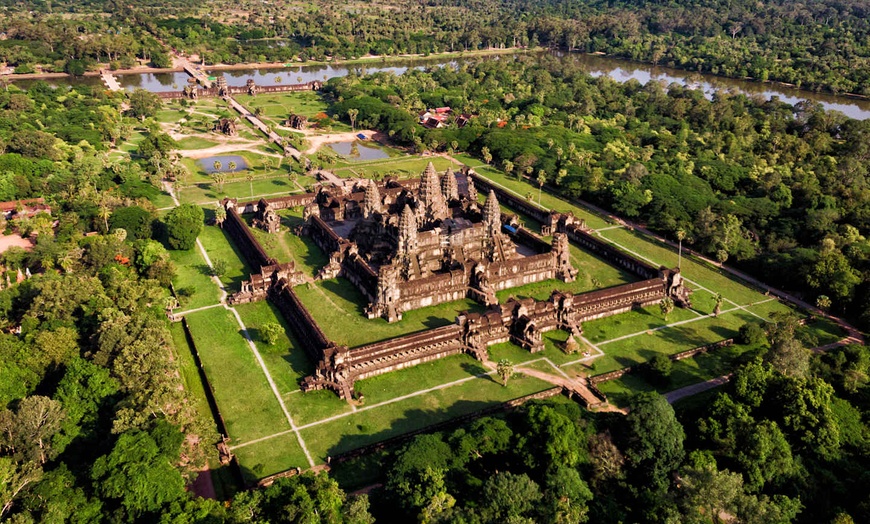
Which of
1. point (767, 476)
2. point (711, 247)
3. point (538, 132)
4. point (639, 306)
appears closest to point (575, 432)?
point (767, 476)

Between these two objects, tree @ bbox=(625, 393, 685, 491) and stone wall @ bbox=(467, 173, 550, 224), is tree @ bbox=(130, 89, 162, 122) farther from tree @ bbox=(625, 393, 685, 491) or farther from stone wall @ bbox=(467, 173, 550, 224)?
tree @ bbox=(625, 393, 685, 491)

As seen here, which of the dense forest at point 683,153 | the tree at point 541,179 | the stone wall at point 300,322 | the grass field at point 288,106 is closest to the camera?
the stone wall at point 300,322

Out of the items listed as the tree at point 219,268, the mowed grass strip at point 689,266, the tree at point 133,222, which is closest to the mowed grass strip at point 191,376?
the tree at point 219,268

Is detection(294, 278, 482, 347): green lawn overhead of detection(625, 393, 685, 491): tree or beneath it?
beneath

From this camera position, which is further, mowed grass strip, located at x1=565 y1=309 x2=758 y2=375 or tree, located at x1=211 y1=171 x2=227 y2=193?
tree, located at x1=211 y1=171 x2=227 y2=193

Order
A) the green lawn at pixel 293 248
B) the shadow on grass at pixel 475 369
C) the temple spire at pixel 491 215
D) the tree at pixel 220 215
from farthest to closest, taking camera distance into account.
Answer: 1. the tree at pixel 220 215
2. the green lawn at pixel 293 248
3. the temple spire at pixel 491 215
4. the shadow on grass at pixel 475 369

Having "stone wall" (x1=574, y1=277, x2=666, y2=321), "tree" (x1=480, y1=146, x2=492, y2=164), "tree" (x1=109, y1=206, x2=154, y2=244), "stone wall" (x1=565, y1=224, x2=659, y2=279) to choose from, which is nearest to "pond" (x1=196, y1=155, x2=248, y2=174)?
"tree" (x1=109, y1=206, x2=154, y2=244)

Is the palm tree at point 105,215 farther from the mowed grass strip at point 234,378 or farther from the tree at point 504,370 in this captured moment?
the tree at point 504,370
